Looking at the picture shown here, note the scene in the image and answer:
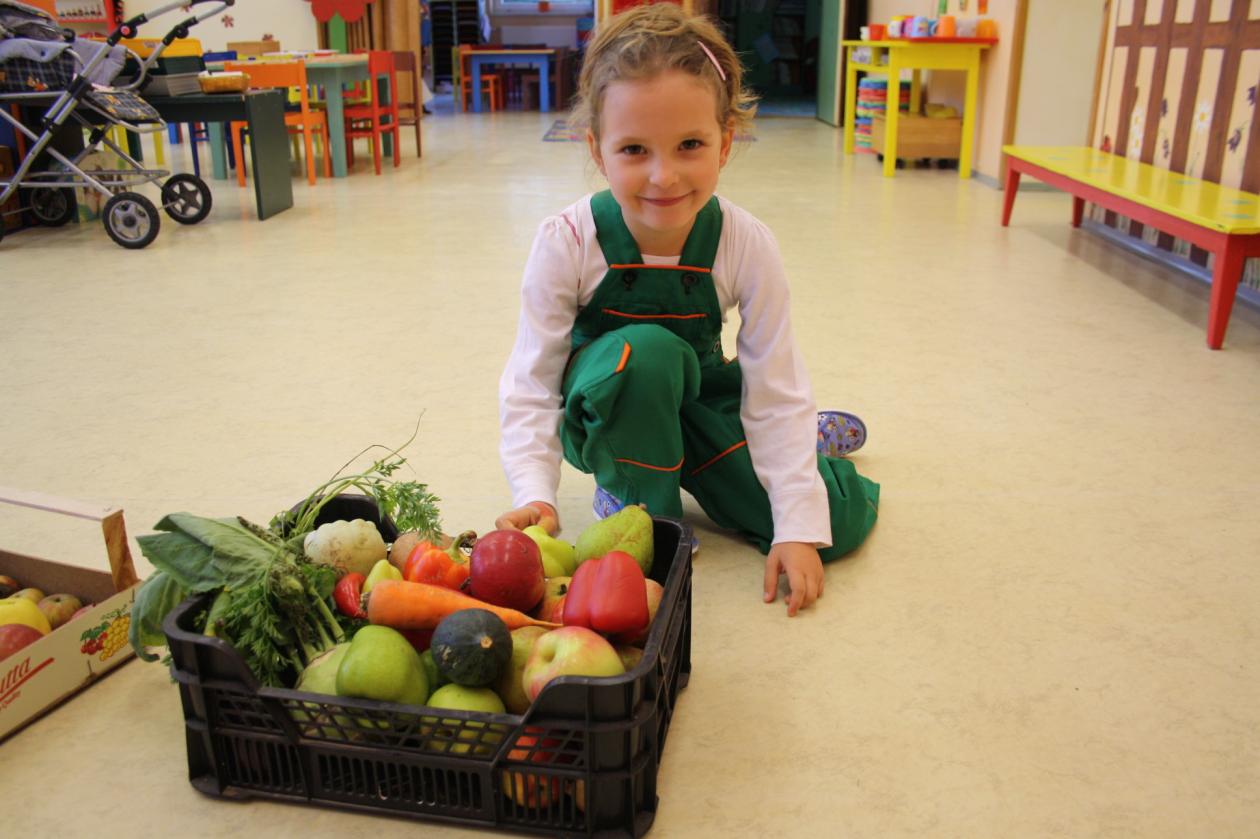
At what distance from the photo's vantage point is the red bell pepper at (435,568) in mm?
1163

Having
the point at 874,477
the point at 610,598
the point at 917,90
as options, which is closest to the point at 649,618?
the point at 610,598

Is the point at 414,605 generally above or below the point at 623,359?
below

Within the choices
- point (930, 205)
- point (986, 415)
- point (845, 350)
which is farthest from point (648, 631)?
point (930, 205)

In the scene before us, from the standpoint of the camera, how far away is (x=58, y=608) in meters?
1.33

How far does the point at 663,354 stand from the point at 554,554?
315 millimetres

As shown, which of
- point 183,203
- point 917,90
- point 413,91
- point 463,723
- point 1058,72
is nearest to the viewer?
point 463,723

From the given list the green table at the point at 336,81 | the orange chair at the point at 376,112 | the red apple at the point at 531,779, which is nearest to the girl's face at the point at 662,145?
the red apple at the point at 531,779

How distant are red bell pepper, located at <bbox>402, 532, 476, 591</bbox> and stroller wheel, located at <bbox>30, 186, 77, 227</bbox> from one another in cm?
414

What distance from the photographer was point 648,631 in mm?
1111

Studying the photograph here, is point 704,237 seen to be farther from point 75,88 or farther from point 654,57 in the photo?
point 75,88

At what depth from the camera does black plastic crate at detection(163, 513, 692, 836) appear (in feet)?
3.15

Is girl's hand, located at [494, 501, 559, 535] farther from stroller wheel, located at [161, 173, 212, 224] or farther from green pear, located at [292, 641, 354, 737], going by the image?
stroller wheel, located at [161, 173, 212, 224]

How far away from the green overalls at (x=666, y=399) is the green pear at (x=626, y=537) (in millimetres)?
209

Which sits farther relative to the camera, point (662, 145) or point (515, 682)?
point (662, 145)
